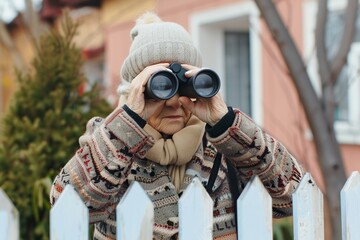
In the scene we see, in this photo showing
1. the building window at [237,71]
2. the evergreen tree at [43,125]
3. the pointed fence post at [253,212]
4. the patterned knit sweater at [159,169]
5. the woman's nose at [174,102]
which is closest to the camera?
the pointed fence post at [253,212]

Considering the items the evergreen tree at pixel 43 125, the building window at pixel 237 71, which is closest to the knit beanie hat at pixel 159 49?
the evergreen tree at pixel 43 125

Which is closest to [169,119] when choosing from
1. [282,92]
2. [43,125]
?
[43,125]

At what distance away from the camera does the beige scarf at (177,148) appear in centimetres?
205

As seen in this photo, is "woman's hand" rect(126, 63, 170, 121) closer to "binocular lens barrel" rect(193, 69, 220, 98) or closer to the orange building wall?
"binocular lens barrel" rect(193, 69, 220, 98)

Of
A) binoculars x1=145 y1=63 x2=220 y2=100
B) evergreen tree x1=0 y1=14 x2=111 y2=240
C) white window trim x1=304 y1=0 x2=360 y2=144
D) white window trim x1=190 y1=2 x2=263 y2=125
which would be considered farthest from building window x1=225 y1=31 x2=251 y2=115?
binoculars x1=145 y1=63 x2=220 y2=100

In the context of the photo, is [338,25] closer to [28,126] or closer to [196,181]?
[28,126]

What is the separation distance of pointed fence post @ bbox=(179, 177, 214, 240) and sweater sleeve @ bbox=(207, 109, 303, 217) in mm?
234

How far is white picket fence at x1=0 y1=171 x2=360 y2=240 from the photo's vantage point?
1.74 m

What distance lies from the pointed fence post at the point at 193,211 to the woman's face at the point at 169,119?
34 centimetres

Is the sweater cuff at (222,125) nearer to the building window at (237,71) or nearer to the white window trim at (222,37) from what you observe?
the white window trim at (222,37)

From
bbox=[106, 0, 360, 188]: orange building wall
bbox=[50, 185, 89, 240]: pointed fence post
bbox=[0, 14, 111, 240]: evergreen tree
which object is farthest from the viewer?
bbox=[106, 0, 360, 188]: orange building wall

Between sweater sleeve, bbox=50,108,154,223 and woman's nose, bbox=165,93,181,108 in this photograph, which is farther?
woman's nose, bbox=165,93,181,108

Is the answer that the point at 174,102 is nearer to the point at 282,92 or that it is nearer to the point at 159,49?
the point at 159,49

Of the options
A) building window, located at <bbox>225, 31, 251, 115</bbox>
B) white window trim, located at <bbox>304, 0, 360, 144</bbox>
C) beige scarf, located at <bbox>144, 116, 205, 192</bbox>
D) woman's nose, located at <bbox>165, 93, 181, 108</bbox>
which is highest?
building window, located at <bbox>225, 31, 251, 115</bbox>
